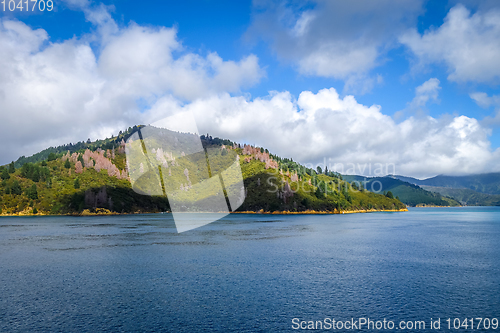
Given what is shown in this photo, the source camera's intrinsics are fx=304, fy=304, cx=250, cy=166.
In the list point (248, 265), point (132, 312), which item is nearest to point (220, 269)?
point (248, 265)

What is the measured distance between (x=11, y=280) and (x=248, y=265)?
3268 cm

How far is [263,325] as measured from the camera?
2562 cm

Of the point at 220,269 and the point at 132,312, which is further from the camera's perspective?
the point at 220,269

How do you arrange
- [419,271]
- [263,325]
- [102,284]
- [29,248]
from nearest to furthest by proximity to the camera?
[263,325] → [102,284] → [419,271] → [29,248]

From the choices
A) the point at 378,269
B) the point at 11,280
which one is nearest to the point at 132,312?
the point at 11,280

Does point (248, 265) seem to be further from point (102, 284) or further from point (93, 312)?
point (93, 312)

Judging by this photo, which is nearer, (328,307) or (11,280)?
(328,307)

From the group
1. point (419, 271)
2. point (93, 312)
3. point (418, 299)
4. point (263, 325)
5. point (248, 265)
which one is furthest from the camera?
point (248, 265)

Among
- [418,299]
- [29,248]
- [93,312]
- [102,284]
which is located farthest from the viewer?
[29,248]

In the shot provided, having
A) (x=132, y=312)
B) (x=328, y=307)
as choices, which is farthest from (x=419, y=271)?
(x=132, y=312)

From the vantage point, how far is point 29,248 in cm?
6688

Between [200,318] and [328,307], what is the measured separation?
12.5 metres

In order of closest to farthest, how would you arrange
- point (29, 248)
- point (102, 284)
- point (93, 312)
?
1. point (93, 312)
2. point (102, 284)
3. point (29, 248)

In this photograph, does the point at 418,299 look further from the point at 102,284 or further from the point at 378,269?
the point at 102,284
